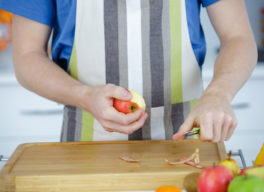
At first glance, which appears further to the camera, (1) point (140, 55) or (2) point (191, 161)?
(1) point (140, 55)

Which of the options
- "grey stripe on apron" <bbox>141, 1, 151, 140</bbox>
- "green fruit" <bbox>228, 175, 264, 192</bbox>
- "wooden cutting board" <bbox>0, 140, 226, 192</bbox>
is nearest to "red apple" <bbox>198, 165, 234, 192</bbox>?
"green fruit" <bbox>228, 175, 264, 192</bbox>

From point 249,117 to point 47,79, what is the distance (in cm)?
124

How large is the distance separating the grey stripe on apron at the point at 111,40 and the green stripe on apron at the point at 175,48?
0.50 feet

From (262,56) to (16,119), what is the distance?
4.04 feet

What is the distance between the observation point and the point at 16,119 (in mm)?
2008

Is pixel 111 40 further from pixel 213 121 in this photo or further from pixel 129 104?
pixel 213 121

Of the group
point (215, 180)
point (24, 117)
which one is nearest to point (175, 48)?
point (215, 180)

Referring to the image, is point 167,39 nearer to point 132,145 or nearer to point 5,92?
point 132,145

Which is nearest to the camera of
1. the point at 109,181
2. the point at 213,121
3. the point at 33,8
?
the point at 213,121

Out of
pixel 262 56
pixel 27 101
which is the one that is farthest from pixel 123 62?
pixel 262 56

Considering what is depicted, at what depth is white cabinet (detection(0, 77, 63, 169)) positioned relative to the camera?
1987mm

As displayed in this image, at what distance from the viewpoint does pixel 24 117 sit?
79.0 inches

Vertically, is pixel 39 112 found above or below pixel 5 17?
below

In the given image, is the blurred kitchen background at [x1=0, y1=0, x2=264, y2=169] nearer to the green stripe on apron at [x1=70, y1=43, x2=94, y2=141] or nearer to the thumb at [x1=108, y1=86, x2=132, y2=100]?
the green stripe on apron at [x1=70, y1=43, x2=94, y2=141]
